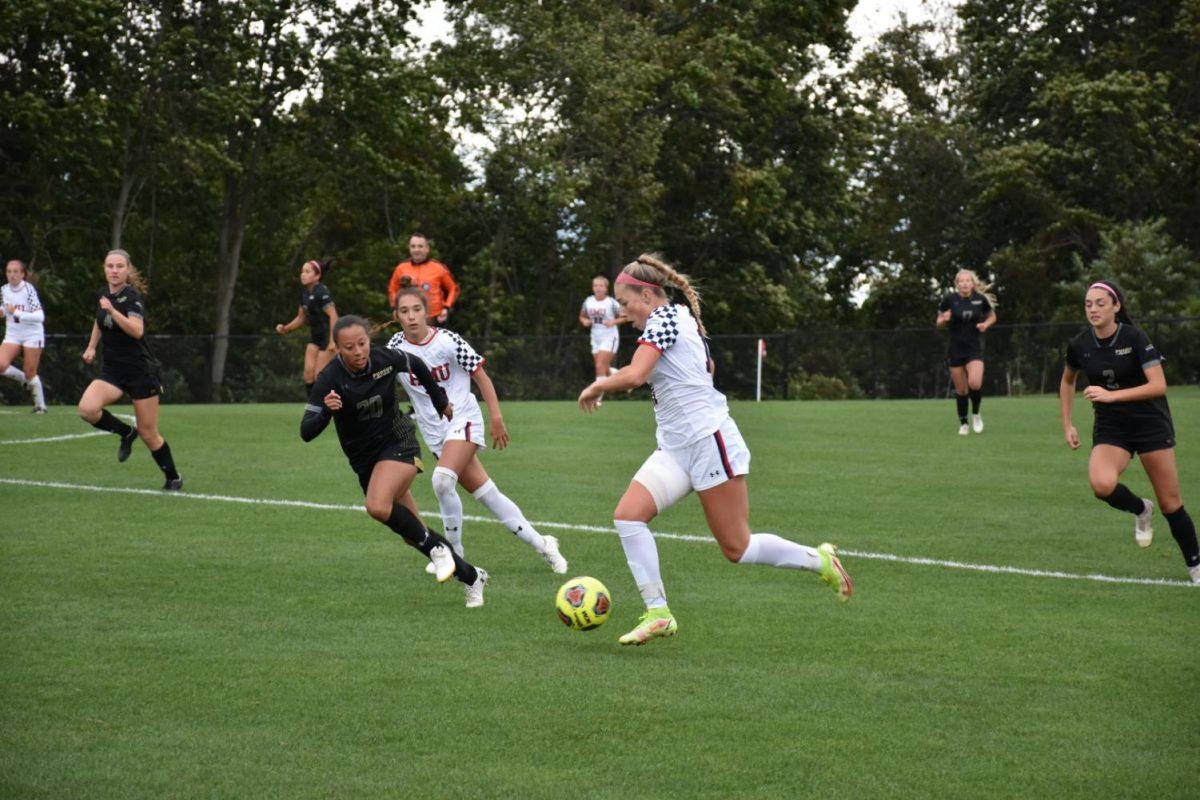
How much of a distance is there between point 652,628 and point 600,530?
4.60 metres

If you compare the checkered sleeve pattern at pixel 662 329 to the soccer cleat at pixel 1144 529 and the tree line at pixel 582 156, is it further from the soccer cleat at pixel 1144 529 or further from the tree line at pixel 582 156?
the tree line at pixel 582 156

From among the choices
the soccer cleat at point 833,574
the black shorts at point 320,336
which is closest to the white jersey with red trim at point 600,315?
the black shorts at point 320,336

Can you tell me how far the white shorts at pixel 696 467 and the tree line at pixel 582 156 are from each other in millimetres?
29384

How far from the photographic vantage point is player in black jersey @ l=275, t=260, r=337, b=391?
20547 mm

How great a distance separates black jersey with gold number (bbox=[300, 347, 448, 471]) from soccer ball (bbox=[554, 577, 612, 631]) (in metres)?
1.79

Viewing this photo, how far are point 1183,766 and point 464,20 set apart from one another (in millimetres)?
40498

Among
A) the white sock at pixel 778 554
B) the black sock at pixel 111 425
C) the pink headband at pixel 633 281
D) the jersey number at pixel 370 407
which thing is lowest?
the white sock at pixel 778 554

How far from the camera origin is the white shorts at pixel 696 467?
7664 millimetres

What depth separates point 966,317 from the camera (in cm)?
2153

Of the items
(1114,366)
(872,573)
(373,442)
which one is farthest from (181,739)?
(1114,366)

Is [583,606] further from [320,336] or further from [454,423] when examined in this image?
[320,336]

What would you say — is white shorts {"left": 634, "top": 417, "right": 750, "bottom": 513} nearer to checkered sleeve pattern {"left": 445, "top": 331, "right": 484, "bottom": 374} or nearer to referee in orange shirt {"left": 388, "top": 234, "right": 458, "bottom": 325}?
checkered sleeve pattern {"left": 445, "top": 331, "right": 484, "bottom": 374}

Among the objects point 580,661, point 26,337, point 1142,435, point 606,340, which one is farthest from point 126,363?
point 606,340

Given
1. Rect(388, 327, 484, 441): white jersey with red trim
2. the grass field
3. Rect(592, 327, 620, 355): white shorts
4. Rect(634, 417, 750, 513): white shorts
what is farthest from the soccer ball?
Rect(592, 327, 620, 355): white shorts
